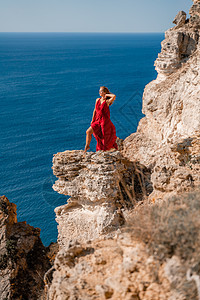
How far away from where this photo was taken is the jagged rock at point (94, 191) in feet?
25.2

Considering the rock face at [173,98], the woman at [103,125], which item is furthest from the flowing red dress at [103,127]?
the rock face at [173,98]

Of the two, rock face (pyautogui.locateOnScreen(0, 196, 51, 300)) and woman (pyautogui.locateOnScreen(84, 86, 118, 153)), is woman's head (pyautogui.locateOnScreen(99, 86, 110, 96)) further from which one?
rock face (pyautogui.locateOnScreen(0, 196, 51, 300))

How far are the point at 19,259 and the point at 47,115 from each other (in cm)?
4295

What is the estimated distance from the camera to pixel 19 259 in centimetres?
845

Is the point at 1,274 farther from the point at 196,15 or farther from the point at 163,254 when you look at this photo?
the point at 196,15

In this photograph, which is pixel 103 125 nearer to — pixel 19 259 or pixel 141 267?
pixel 19 259

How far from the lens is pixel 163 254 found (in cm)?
365

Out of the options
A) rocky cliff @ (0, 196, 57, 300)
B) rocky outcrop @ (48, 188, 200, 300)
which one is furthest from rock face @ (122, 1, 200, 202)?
rocky outcrop @ (48, 188, 200, 300)

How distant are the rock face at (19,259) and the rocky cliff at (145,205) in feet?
3.44

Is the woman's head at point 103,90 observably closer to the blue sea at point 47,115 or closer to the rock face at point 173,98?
the rock face at point 173,98

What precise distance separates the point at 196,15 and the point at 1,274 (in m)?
14.0

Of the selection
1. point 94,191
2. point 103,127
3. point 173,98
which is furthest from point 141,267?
point 173,98

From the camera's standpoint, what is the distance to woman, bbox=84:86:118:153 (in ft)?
27.1

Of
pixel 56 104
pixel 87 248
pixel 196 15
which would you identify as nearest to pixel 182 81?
pixel 196 15
